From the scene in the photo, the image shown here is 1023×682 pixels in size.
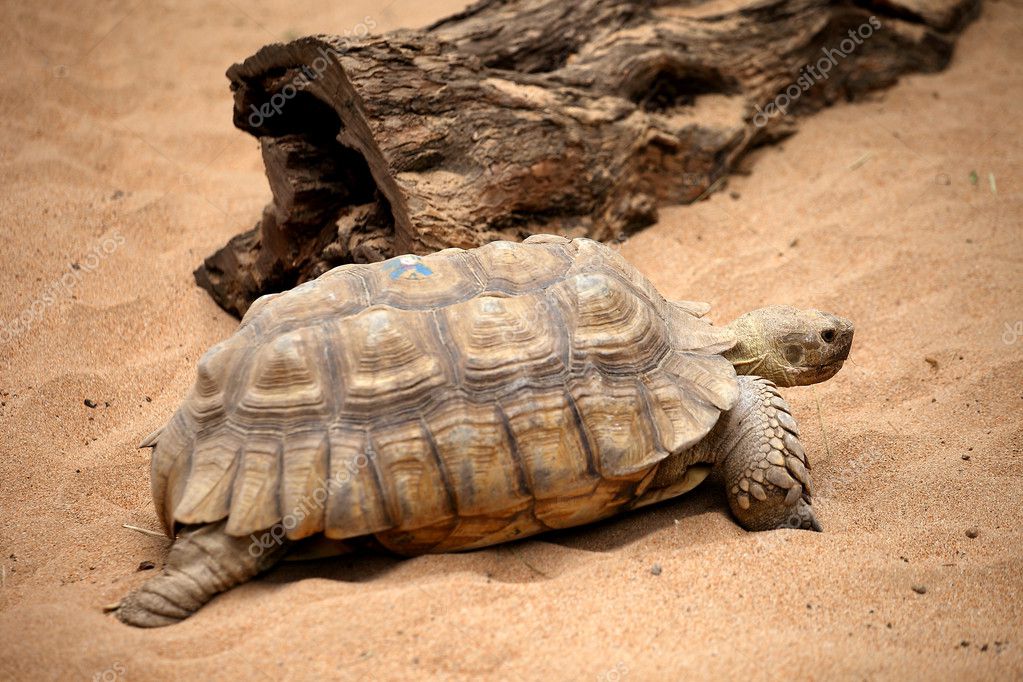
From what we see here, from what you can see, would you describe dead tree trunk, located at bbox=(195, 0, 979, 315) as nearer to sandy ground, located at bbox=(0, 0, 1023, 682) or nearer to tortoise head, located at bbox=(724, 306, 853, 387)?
sandy ground, located at bbox=(0, 0, 1023, 682)

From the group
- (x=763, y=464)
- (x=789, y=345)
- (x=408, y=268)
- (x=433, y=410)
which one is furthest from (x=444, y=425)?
(x=789, y=345)

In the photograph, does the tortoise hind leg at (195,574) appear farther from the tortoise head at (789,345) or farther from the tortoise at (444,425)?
the tortoise head at (789,345)

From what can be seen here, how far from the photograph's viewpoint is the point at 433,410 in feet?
9.06

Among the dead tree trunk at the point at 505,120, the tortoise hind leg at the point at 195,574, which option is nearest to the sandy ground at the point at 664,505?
the tortoise hind leg at the point at 195,574

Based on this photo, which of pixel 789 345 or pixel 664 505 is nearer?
pixel 664 505

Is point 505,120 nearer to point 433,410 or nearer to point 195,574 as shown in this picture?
point 433,410

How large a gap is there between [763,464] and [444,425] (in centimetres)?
117

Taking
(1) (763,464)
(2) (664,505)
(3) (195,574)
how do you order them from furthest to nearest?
(2) (664,505), (1) (763,464), (3) (195,574)

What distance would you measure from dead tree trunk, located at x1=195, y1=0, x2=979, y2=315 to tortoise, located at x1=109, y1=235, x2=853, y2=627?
115 centimetres

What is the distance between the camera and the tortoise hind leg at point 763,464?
9.99ft

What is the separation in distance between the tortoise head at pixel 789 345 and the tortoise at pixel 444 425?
1.04ft

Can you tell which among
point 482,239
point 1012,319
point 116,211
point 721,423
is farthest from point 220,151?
point 1012,319

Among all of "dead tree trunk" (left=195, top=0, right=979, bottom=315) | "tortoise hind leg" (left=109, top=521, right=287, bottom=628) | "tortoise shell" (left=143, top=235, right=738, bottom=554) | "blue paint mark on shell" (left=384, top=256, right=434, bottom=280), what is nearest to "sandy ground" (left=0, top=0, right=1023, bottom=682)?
"tortoise hind leg" (left=109, top=521, right=287, bottom=628)

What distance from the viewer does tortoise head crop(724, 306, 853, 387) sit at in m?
3.49
